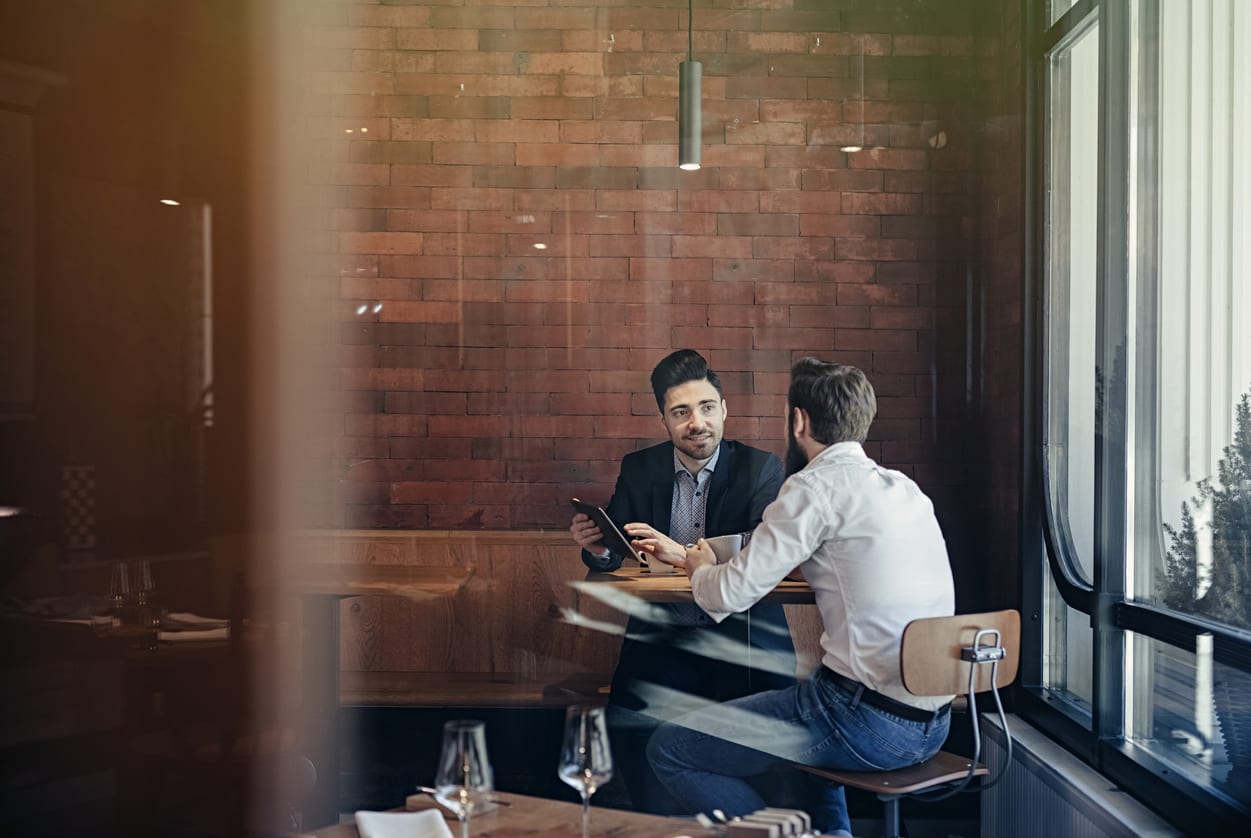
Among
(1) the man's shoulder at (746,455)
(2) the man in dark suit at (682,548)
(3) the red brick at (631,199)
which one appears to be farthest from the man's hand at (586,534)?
(3) the red brick at (631,199)

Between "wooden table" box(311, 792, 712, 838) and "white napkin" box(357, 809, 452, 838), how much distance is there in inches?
1.5

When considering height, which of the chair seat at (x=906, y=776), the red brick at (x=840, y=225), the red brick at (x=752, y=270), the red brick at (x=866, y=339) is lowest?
the chair seat at (x=906, y=776)

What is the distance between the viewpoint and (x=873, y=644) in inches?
97.3

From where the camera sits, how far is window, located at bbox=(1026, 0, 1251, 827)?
223 cm

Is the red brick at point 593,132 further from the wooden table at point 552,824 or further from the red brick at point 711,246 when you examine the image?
the wooden table at point 552,824

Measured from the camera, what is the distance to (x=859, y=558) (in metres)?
2.48

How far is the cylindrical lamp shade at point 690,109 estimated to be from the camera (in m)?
3.11

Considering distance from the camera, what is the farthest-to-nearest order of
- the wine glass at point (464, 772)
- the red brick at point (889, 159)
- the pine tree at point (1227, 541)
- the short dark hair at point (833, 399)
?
the red brick at point (889, 159) → the short dark hair at point (833, 399) → the pine tree at point (1227, 541) → the wine glass at point (464, 772)

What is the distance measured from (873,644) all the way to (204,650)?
74.9 inches

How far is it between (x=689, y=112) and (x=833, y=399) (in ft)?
3.16

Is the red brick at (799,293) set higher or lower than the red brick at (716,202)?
lower

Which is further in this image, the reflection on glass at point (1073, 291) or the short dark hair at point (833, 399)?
the reflection on glass at point (1073, 291)

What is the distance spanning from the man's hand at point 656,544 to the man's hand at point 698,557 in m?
0.03

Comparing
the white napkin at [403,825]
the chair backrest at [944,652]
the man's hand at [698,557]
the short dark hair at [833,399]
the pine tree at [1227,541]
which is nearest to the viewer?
the white napkin at [403,825]
